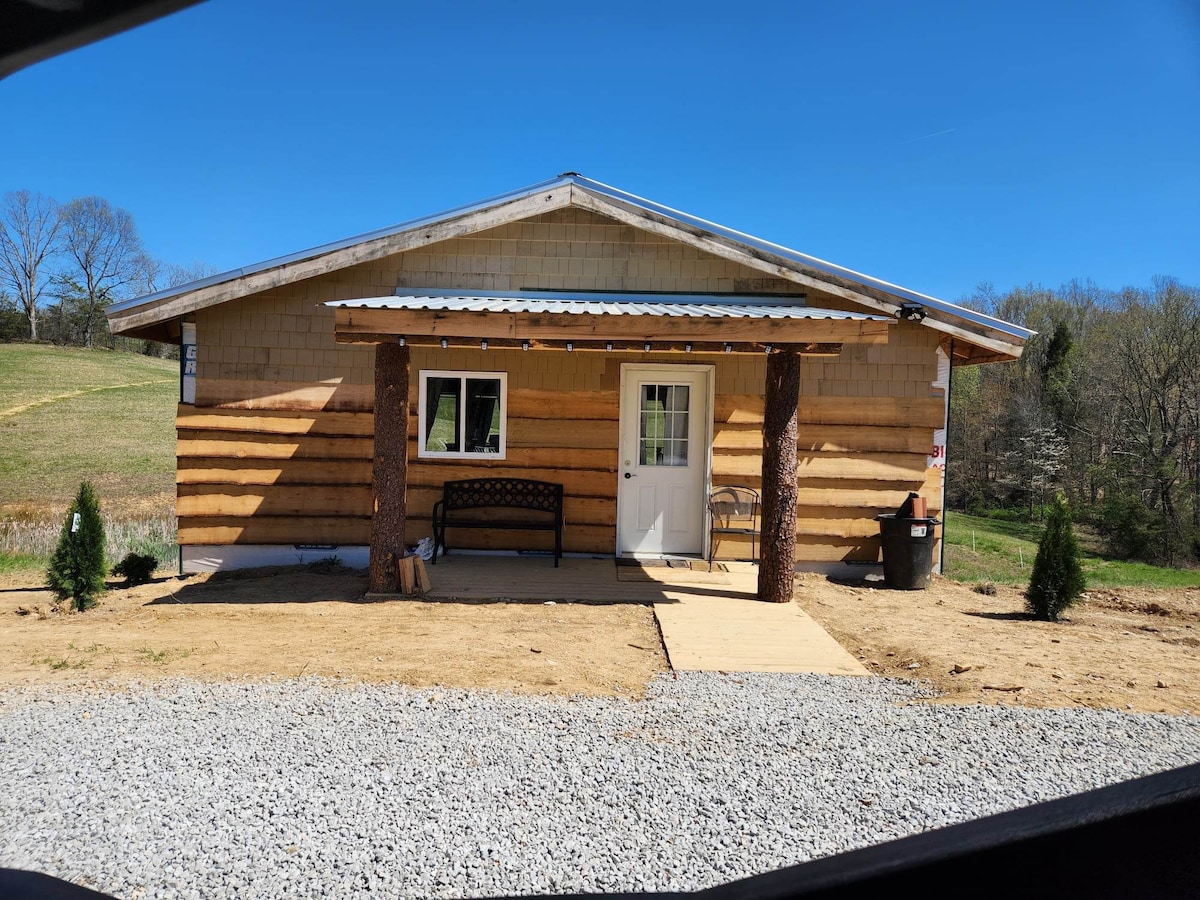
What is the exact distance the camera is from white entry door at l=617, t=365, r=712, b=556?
9242mm

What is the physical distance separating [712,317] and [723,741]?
12.8 feet

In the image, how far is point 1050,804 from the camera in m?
0.52

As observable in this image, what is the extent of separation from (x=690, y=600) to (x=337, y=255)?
5271 mm

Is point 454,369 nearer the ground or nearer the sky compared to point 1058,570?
nearer the sky

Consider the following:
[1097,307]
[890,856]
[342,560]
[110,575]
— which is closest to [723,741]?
[890,856]

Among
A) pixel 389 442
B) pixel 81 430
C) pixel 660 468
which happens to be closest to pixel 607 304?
pixel 660 468

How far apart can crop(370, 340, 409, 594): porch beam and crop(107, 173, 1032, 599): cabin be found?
116 cm

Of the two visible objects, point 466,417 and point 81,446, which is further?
point 81,446

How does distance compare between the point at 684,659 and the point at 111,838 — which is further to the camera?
the point at 684,659

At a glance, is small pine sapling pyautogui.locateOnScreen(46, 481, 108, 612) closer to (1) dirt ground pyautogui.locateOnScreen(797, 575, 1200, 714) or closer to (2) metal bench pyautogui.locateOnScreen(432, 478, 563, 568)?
(2) metal bench pyautogui.locateOnScreen(432, 478, 563, 568)

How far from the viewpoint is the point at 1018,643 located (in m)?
6.26

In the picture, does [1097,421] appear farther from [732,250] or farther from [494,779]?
[494,779]

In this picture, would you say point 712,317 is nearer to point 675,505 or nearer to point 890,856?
point 675,505

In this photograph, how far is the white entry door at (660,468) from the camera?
9242mm
